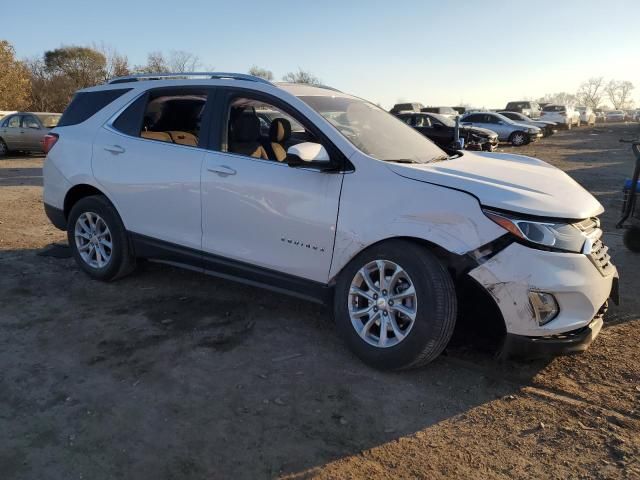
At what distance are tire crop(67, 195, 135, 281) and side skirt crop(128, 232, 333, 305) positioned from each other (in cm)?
16

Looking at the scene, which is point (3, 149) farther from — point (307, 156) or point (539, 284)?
point (539, 284)

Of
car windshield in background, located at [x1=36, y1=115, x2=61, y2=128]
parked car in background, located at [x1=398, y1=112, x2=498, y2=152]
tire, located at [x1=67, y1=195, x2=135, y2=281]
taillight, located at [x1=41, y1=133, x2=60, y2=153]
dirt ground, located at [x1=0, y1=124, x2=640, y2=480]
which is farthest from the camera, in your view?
parked car in background, located at [x1=398, y1=112, x2=498, y2=152]

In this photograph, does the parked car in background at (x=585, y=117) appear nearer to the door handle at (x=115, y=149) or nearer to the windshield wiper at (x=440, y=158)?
the windshield wiper at (x=440, y=158)

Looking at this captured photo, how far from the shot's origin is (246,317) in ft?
14.3

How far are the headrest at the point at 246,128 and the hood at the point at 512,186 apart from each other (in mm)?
1313

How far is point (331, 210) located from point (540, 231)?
51.6 inches

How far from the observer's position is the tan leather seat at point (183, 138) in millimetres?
4395

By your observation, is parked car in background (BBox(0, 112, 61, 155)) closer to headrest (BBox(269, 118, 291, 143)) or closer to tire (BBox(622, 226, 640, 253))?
headrest (BBox(269, 118, 291, 143))

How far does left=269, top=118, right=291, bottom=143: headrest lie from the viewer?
4.36 meters

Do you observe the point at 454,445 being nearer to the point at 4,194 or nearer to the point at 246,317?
the point at 246,317

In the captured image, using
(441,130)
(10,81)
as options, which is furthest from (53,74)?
(441,130)

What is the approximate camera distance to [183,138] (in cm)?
458

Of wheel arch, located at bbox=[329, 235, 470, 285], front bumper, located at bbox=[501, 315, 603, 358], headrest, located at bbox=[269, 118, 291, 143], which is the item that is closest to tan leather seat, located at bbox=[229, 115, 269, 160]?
headrest, located at bbox=[269, 118, 291, 143]

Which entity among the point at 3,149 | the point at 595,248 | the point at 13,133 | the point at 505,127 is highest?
the point at 505,127
